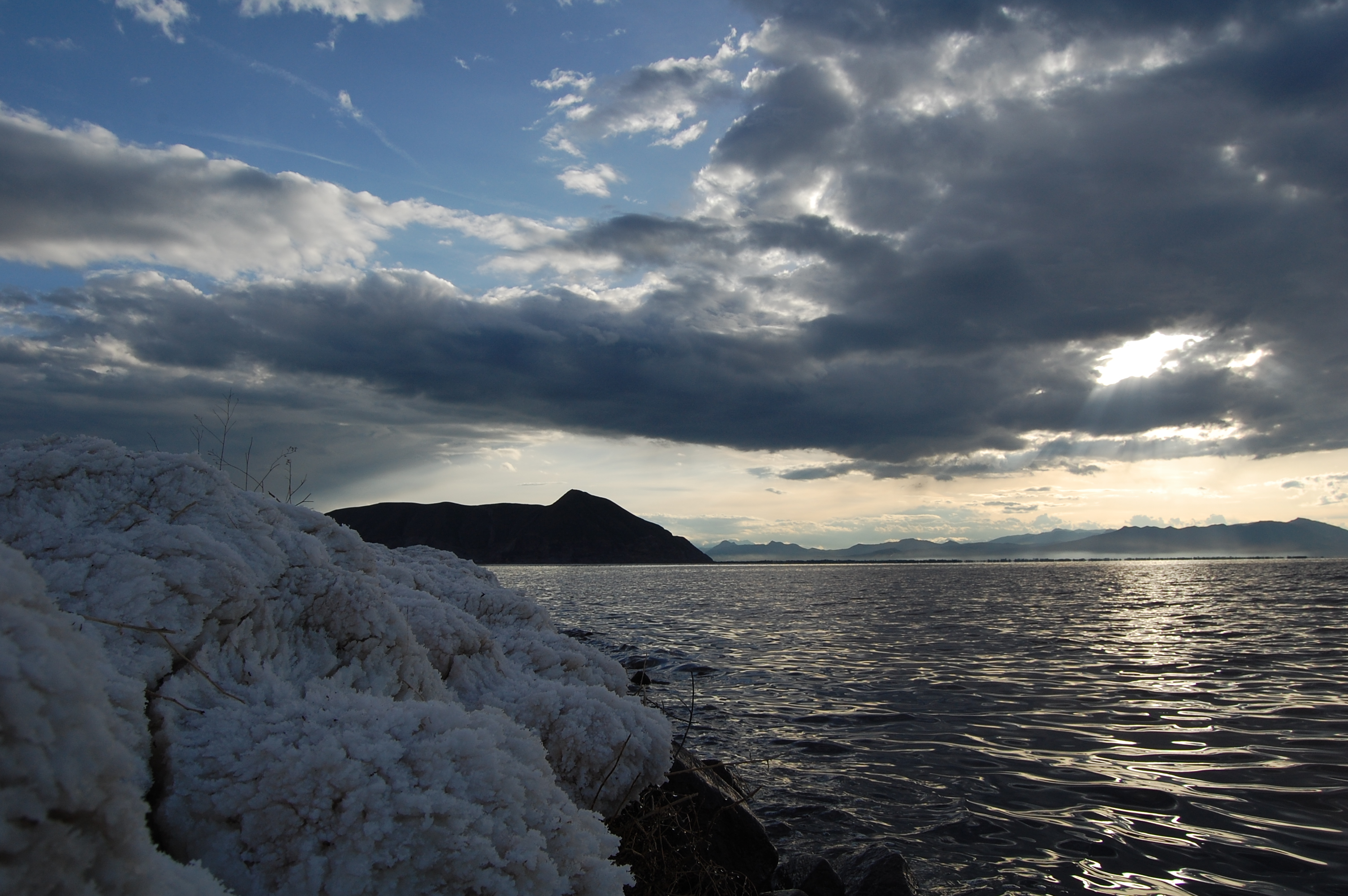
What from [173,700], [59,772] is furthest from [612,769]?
[59,772]

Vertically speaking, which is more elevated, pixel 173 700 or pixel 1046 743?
pixel 173 700

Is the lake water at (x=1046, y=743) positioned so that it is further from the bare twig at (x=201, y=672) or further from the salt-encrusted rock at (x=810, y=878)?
the bare twig at (x=201, y=672)

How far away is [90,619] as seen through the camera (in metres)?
2.49

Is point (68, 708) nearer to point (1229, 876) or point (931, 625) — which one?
point (1229, 876)

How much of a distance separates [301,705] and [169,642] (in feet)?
1.97

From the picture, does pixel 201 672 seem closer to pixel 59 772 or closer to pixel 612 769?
pixel 59 772

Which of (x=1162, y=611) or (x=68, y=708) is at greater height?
(x=68, y=708)

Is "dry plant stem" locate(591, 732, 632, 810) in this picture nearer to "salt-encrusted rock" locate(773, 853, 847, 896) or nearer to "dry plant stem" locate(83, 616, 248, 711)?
"dry plant stem" locate(83, 616, 248, 711)

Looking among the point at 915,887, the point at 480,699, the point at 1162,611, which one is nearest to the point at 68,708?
the point at 480,699

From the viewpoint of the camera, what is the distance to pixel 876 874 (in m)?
5.51

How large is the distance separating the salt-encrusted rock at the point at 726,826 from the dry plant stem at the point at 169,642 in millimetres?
3035

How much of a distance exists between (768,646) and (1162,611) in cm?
2054

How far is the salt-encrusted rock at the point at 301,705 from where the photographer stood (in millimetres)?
2010

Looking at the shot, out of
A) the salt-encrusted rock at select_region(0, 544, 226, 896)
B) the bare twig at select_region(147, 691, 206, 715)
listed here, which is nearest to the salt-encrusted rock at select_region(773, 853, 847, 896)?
the bare twig at select_region(147, 691, 206, 715)
